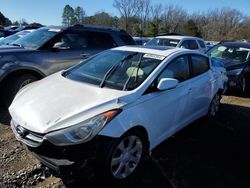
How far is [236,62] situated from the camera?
872 cm

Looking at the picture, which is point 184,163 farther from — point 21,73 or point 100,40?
point 100,40

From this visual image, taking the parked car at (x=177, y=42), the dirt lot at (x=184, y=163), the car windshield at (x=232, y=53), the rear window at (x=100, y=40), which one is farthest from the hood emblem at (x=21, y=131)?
the parked car at (x=177, y=42)

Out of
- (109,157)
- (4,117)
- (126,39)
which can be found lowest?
(4,117)

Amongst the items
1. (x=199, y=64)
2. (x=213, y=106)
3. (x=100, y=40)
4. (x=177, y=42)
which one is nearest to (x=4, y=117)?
(x=100, y=40)

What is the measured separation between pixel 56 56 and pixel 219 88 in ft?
12.1

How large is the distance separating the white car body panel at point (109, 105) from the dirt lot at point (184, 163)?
1.14 feet

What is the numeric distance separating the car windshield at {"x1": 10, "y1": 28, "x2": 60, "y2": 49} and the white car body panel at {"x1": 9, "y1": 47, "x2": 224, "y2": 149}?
89.8 inches

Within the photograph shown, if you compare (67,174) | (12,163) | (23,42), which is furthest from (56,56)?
(67,174)

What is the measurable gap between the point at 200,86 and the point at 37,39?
396 cm

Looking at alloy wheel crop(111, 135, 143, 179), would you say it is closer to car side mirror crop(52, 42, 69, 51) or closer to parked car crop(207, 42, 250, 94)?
car side mirror crop(52, 42, 69, 51)

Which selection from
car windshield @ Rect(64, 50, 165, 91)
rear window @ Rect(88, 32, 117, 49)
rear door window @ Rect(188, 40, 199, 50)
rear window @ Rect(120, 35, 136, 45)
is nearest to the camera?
car windshield @ Rect(64, 50, 165, 91)

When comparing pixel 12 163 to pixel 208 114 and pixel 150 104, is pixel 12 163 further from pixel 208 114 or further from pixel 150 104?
pixel 208 114


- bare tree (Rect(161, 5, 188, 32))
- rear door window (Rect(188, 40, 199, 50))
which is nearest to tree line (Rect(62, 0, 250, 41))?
bare tree (Rect(161, 5, 188, 32))

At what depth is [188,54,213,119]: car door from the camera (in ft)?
15.3
